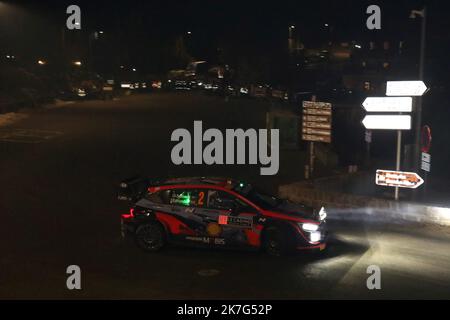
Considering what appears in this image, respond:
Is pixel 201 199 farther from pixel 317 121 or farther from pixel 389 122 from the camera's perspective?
pixel 317 121

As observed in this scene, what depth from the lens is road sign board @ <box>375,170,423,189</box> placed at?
48.4ft

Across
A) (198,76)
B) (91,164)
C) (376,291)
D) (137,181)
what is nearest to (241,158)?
Result: (91,164)

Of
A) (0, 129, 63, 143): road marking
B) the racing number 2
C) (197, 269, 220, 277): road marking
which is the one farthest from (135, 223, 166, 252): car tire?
(0, 129, 63, 143): road marking

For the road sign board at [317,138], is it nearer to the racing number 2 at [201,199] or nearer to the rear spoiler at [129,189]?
the rear spoiler at [129,189]

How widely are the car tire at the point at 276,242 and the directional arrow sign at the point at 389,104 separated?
20.2 ft

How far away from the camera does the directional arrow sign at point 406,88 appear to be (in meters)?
14.9

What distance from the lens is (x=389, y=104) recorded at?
15.4m

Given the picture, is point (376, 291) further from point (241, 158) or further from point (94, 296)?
point (241, 158)

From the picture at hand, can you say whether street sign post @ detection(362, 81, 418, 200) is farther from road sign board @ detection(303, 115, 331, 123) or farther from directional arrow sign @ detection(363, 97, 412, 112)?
road sign board @ detection(303, 115, 331, 123)

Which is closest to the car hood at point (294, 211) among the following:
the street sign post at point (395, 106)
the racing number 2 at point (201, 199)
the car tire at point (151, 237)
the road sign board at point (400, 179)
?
the racing number 2 at point (201, 199)

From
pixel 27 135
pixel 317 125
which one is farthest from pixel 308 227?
pixel 27 135

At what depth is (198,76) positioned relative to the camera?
73.7 meters
